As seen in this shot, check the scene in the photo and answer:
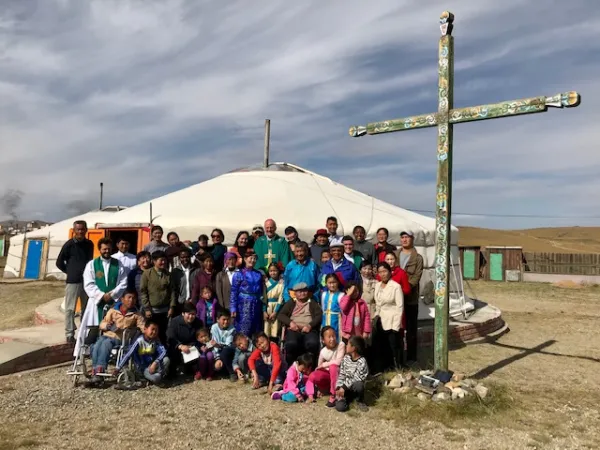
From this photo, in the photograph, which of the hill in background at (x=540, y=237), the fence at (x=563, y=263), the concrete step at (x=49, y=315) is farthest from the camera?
the hill in background at (x=540, y=237)

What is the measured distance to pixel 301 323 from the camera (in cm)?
441

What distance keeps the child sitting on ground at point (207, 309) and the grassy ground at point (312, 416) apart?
1.99 feet

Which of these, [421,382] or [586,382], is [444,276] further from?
[586,382]

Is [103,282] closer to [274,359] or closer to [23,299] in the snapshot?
[274,359]

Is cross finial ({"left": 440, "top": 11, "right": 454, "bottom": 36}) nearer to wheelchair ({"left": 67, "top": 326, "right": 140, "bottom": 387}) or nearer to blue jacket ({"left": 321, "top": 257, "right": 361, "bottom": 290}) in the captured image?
blue jacket ({"left": 321, "top": 257, "right": 361, "bottom": 290})

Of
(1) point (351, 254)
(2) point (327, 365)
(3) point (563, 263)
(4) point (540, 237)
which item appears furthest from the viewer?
(4) point (540, 237)

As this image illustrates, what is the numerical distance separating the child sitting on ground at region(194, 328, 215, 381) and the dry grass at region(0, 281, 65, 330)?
4.24 meters

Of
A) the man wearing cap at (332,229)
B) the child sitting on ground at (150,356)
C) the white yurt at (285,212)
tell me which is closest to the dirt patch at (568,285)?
the white yurt at (285,212)

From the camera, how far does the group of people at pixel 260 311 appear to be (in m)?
4.21

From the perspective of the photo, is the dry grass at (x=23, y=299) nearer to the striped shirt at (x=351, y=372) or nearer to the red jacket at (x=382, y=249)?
the red jacket at (x=382, y=249)

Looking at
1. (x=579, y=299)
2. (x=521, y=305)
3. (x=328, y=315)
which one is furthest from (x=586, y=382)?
(x=579, y=299)

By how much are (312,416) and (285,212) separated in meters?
4.65

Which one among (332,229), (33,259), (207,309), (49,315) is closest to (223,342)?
(207,309)

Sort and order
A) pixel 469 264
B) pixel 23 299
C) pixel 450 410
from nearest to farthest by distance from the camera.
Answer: pixel 450 410
pixel 23 299
pixel 469 264
